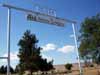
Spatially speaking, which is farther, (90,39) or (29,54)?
(29,54)

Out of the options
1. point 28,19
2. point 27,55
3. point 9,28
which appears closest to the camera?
point 9,28

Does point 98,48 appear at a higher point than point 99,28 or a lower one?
lower

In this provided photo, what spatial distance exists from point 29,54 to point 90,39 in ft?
76.0

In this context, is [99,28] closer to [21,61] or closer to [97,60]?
[97,60]

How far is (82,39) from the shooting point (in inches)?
1566

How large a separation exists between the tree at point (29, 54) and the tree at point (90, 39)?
810 inches

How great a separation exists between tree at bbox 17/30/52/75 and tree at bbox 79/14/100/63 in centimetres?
2058

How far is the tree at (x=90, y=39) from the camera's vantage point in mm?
37816

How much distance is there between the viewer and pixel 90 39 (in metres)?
38.8

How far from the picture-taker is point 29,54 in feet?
192

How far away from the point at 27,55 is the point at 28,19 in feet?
133

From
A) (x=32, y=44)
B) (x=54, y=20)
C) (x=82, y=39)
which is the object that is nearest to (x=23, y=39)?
(x=32, y=44)

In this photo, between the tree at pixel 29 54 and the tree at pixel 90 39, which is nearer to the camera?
the tree at pixel 90 39

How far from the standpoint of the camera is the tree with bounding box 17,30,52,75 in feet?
190
